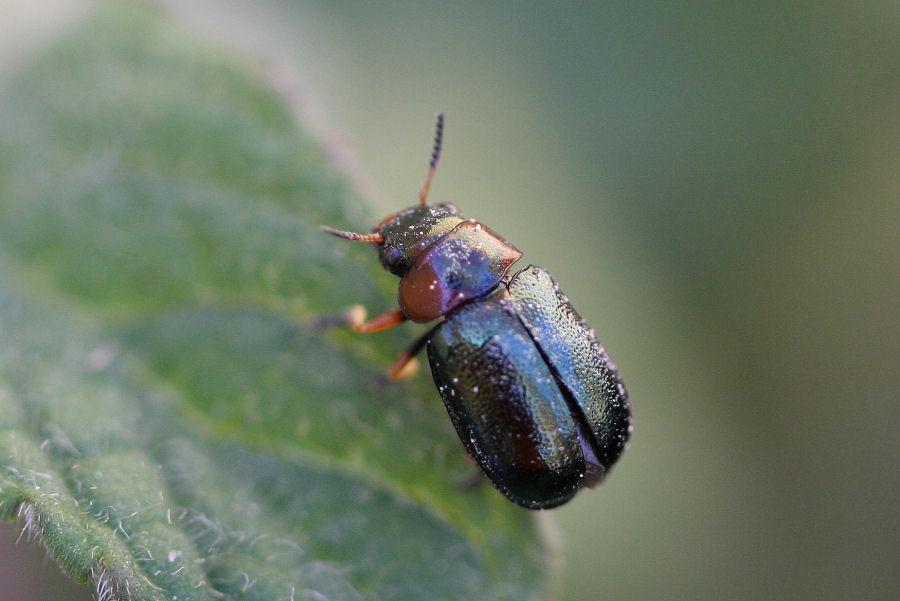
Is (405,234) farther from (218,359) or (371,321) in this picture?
(218,359)

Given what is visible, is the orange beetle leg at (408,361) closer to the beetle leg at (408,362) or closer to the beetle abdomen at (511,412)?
the beetle leg at (408,362)

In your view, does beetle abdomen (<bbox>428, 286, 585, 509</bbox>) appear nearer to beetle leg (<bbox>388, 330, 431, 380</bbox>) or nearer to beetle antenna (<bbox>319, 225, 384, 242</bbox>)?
beetle leg (<bbox>388, 330, 431, 380</bbox>)

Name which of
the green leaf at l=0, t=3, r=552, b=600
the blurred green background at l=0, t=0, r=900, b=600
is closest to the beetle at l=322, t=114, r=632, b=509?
the green leaf at l=0, t=3, r=552, b=600

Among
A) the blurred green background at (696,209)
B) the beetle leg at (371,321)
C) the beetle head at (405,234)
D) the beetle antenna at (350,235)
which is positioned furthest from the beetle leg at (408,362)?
the blurred green background at (696,209)

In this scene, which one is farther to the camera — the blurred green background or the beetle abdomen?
the blurred green background

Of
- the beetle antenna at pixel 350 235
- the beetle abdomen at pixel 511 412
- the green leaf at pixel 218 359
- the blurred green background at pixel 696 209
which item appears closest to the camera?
the green leaf at pixel 218 359

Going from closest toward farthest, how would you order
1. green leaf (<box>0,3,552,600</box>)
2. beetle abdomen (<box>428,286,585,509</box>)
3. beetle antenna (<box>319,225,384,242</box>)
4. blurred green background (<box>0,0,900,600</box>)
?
green leaf (<box>0,3,552,600</box>)
beetle abdomen (<box>428,286,585,509</box>)
beetle antenna (<box>319,225,384,242</box>)
blurred green background (<box>0,0,900,600</box>)

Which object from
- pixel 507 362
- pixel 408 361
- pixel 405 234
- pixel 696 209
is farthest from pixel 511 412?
pixel 696 209

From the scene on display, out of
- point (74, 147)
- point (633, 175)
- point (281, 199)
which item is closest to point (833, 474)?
point (633, 175)
